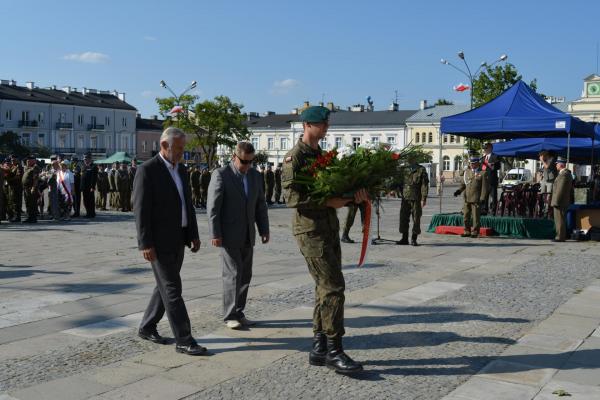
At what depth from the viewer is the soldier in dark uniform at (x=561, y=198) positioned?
593 inches

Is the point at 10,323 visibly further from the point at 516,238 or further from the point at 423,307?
the point at 516,238

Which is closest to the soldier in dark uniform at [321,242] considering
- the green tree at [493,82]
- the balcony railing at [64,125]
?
the green tree at [493,82]

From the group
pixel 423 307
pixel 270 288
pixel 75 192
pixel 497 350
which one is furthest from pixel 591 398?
pixel 75 192

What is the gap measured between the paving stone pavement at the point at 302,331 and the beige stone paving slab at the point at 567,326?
0.06ft

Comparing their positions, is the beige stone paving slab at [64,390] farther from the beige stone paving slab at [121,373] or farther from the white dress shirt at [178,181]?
the white dress shirt at [178,181]

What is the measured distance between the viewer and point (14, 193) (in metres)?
19.2

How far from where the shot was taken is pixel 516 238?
16.0m

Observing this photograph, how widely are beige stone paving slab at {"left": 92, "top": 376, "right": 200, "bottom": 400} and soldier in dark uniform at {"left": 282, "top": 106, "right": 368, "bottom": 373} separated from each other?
111 cm

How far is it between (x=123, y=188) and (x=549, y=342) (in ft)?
67.7

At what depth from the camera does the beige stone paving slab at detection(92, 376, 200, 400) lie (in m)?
4.70

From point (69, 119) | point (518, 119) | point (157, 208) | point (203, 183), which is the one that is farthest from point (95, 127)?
point (157, 208)

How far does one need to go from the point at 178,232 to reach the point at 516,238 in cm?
1191

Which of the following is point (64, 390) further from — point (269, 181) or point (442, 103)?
point (442, 103)

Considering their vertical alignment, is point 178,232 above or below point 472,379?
above
